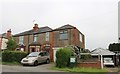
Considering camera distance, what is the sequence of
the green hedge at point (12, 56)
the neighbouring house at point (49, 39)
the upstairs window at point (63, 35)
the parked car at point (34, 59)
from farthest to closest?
the upstairs window at point (63, 35) → the neighbouring house at point (49, 39) → the green hedge at point (12, 56) → the parked car at point (34, 59)

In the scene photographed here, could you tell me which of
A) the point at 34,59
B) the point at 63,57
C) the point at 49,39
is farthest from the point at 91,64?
the point at 49,39

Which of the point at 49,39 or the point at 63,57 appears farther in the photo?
the point at 49,39

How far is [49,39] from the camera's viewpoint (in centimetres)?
3375

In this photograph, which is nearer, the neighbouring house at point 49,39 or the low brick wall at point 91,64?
the low brick wall at point 91,64

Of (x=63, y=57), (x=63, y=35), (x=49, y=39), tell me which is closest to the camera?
(x=63, y=57)

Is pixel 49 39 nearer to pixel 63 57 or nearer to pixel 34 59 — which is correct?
pixel 34 59

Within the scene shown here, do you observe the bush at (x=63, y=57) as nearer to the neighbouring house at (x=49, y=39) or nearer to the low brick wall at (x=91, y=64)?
the low brick wall at (x=91, y=64)

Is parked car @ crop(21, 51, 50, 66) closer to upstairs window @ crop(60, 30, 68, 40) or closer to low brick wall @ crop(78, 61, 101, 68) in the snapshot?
low brick wall @ crop(78, 61, 101, 68)

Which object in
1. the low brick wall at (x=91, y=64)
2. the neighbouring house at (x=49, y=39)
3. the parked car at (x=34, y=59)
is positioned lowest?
the low brick wall at (x=91, y=64)

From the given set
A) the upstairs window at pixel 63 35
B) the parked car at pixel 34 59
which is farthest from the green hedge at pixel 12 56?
the upstairs window at pixel 63 35

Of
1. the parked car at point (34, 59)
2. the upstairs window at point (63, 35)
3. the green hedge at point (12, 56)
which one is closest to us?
the parked car at point (34, 59)

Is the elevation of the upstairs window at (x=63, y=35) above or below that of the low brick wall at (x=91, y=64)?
above

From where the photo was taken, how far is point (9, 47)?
3203 cm

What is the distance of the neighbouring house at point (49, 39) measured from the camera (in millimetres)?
31878
